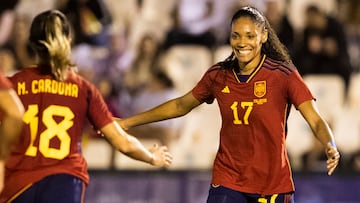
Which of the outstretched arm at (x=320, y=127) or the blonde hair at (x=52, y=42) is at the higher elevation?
the blonde hair at (x=52, y=42)

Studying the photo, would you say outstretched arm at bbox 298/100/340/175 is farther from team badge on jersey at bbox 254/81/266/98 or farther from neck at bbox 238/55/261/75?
neck at bbox 238/55/261/75

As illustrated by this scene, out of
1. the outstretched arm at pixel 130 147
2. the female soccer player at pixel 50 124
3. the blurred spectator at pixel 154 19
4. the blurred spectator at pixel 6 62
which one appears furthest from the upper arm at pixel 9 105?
the blurred spectator at pixel 154 19

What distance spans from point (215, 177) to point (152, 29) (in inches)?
263

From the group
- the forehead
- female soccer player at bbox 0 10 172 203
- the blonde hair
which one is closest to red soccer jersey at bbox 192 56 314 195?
the forehead

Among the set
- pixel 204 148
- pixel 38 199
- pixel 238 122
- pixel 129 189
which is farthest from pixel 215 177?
pixel 204 148

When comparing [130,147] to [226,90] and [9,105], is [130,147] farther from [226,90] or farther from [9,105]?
[9,105]

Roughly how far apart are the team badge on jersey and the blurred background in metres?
5.14

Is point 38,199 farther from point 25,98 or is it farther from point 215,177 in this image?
point 215,177

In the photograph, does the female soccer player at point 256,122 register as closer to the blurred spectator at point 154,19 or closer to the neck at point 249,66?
the neck at point 249,66

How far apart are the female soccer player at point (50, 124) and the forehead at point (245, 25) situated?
1.15m

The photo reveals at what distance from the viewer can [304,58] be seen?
14047 mm

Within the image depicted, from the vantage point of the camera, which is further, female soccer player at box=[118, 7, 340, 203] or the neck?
the neck

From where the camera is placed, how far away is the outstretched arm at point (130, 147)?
302 inches

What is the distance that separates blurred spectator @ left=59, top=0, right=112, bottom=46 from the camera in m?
13.7
